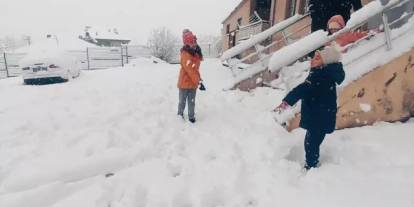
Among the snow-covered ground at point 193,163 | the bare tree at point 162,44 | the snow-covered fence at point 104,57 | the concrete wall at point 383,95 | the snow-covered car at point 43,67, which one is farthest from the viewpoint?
the bare tree at point 162,44

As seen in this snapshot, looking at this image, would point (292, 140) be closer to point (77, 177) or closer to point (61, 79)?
point (77, 177)

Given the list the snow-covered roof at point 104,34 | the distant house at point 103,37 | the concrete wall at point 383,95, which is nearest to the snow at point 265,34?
the concrete wall at point 383,95

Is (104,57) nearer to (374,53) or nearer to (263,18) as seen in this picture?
(263,18)

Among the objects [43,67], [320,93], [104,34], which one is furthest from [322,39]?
[104,34]

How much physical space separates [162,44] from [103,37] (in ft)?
79.7

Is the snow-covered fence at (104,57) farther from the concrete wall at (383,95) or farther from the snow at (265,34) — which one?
the concrete wall at (383,95)

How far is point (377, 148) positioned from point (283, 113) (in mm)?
1428

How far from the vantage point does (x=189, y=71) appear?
18.6ft

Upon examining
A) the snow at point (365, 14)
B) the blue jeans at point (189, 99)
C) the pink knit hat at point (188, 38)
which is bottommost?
the blue jeans at point (189, 99)

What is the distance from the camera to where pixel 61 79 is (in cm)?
1158

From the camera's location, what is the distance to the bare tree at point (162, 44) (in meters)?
31.2

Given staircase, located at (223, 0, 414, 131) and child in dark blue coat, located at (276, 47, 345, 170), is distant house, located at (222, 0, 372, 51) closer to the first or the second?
staircase, located at (223, 0, 414, 131)

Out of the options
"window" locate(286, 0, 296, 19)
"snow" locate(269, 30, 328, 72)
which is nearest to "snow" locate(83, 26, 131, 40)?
"window" locate(286, 0, 296, 19)

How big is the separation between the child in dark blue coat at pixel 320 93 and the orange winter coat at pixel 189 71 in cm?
260
